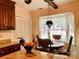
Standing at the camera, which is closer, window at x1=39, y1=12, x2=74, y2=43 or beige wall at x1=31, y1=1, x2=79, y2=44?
beige wall at x1=31, y1=1, x2=79, y2=44

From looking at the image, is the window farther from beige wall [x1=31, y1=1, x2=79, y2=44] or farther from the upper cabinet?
the upper cabinet

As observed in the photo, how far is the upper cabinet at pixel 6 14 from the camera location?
11.9ft

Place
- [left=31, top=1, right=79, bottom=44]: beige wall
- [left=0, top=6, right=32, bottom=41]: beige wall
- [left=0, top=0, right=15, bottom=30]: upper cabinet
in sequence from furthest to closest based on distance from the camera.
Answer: [left=31, top=1, right=79, bottom=44]: beige wall < [left=0, top=6, right=32, bottom=41]: beige wall < [left=0, top=0, right=15, bottom=30]: upper cabinet

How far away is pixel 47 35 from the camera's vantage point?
5539 millimetres

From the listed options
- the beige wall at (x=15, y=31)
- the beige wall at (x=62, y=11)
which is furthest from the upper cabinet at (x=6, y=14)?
the beige wall at (x=62, y=11)

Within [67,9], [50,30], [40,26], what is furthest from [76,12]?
[40,26]

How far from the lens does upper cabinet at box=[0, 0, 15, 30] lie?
143 inches

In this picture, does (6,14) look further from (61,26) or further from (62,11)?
(61,26)

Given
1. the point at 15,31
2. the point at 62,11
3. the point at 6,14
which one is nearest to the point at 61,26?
the point at 62,11

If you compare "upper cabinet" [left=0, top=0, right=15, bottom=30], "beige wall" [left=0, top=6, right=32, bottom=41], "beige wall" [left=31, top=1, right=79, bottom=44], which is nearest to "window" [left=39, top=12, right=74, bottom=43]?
"beige wall" [left=31, top=1, right=79, bottom=44]

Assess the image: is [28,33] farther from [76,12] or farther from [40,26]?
[76,12]

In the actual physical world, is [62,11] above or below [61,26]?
above

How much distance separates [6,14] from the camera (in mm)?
3820

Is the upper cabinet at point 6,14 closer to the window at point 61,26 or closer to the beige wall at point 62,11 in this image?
the beige wall at point 62,11
